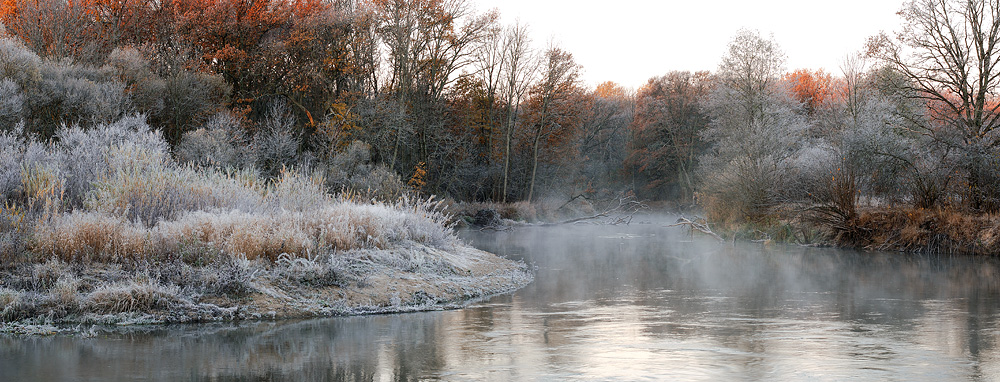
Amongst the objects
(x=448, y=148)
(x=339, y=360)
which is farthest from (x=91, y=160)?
(x=448, y=148)

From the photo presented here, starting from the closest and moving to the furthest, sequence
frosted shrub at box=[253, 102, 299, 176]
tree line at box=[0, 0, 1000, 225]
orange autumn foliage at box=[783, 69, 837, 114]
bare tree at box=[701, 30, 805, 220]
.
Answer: tree line at box=[0, 0, 1000, 225] < frosted shrub at box=[253, 102, 299, 176] < bare tree at box=[701, 30, 805, 220] < orange autumn foliage at box=[783, 69, 837, 114]

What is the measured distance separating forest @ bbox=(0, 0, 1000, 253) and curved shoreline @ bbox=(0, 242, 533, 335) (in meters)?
4.60

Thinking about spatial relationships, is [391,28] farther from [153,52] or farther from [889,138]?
[889,138]

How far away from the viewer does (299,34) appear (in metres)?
38.4

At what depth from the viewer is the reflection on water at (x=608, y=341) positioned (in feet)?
23.5

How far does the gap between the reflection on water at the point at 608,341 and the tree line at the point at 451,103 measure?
12.1 metres

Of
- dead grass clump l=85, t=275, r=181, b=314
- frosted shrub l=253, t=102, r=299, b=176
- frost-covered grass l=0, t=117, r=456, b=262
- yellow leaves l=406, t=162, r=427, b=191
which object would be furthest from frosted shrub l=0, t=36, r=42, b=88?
dead grass clump l=85, t=275, r=181, b=314

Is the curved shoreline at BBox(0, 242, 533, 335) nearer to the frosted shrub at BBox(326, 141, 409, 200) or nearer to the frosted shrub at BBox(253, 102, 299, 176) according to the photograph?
the frosted shrub at BBox(326, 141, 409, 200)

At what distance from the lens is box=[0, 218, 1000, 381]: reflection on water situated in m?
7.16

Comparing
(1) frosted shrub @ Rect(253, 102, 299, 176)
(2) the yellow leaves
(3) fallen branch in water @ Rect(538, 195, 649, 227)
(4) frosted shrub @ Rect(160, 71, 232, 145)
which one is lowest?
(3) fallen branch in water @ Rect(538, 195, 649, 227)

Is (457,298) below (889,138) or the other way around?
below

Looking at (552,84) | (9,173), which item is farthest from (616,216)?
(9,173)

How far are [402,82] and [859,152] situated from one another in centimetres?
2200

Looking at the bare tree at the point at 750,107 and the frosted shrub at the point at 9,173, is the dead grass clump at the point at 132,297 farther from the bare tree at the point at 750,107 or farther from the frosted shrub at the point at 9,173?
the bare tree at the point at 750,107
